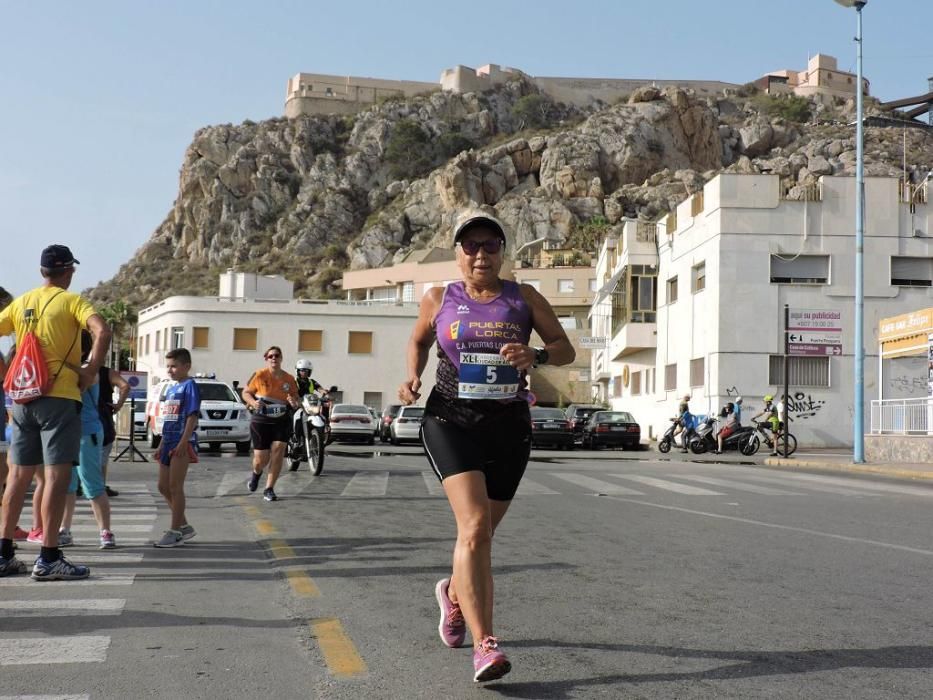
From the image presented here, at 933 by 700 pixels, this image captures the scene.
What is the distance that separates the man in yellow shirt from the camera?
6793 millimetres

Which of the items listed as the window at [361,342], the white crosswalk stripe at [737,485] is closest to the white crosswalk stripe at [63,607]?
the white crosswalk stripe at [737,485]

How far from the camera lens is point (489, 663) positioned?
163 inches

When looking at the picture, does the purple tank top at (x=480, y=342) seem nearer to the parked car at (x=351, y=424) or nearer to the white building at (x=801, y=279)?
the parked car at (x=351, y=424)

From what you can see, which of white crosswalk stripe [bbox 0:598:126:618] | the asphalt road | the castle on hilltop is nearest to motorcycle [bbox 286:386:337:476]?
the asphalt road

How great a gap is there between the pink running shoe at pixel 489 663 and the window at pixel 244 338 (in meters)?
58.9

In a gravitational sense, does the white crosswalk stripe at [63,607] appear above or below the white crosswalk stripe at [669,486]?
below

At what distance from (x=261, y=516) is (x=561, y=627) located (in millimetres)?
6505

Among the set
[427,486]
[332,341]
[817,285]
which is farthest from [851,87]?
[427,486]

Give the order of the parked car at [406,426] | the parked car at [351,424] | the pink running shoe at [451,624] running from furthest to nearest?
1. the parked car at [406,426]
2. the parked car at [351,424]
3. the pink running shoe at [451,624]

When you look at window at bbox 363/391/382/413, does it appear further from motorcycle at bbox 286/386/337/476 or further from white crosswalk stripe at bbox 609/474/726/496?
motorcycle at bbox 286/386/337/476

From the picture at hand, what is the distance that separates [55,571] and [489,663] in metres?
3.81

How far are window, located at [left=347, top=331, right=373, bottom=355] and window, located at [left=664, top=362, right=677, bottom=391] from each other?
2387cm

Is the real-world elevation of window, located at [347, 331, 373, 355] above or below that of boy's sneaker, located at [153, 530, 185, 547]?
above

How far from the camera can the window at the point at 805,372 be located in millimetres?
36250
